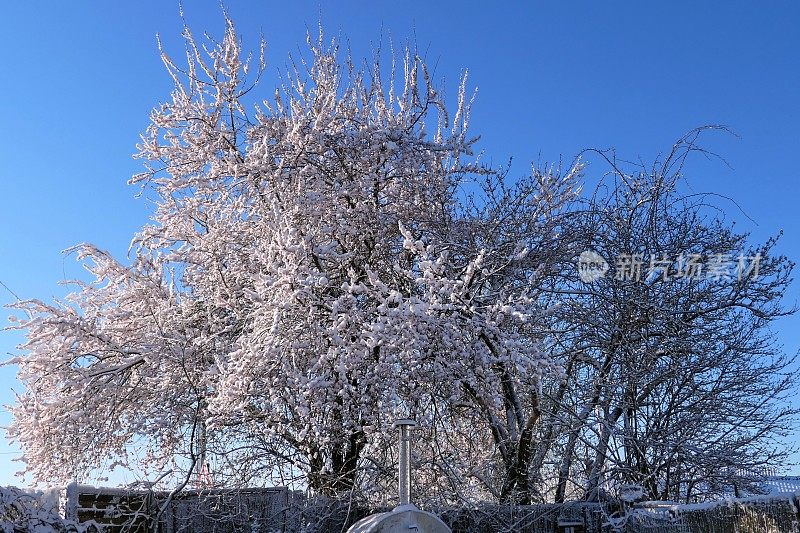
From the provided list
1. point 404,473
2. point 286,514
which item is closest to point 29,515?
point 286,514

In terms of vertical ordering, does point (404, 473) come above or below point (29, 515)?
above

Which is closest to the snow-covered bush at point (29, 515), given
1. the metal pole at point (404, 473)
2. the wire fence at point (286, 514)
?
the wire fence at point (286, 514)

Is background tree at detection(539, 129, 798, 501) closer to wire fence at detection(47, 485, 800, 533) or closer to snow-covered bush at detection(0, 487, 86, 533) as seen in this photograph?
wire fence at detection(47, 485, 800, 533)

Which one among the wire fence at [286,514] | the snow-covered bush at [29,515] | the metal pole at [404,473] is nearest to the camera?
the metal pole at [404,473]

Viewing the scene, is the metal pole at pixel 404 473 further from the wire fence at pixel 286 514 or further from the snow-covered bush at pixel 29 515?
the snow-covered bush at pixel 29 515

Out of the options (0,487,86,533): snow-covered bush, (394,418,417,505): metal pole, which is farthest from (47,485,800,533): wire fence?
(394,418,417,505): metal pole

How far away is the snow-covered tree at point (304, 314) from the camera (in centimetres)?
Result: 841

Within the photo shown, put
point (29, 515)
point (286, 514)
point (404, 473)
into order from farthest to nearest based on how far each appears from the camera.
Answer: point (286, 514) → point (29, 515) → point (404, 473)

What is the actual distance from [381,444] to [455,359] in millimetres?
1614

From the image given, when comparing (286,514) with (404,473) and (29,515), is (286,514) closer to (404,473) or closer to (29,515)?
(29,515)

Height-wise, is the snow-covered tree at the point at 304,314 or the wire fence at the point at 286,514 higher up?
the snow-covered tree at the point at 304,314

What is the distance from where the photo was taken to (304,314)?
28.5 ft

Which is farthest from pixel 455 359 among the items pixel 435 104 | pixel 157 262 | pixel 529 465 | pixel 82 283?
pixel 82 283

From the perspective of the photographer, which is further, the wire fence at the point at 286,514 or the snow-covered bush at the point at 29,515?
the wire fence at the point at 286,514
